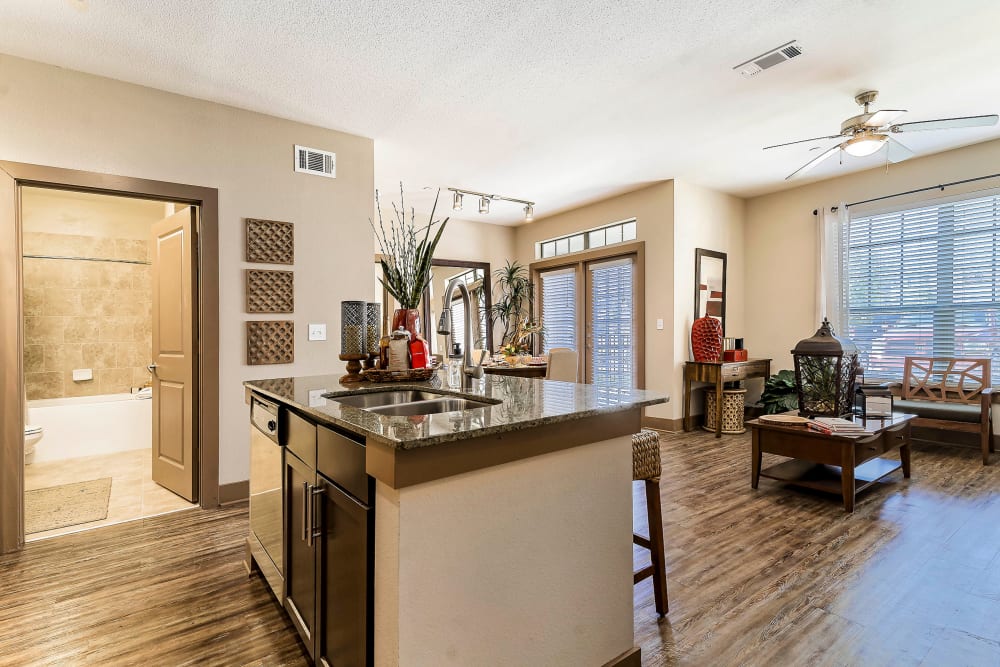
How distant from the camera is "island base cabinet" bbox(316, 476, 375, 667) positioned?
1206 mm

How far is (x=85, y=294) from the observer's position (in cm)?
511

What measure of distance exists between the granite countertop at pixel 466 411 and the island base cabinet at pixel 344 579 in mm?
224

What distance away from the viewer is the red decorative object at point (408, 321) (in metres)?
2.24

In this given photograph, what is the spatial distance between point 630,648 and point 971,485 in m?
3.46

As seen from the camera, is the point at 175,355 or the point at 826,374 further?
the point at 175,355

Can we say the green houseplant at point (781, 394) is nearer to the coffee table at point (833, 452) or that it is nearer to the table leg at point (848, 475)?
the coffee table at point (833, 452)

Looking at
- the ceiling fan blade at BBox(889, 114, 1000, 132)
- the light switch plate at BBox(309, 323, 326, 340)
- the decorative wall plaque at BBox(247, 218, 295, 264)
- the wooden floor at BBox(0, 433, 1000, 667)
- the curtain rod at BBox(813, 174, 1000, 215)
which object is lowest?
the wooden floor at BBox(0, 433, 1000, 667)

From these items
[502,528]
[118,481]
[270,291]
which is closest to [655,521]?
[502,528]

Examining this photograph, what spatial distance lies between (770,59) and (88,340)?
657 cm

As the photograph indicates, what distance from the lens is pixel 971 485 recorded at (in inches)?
135

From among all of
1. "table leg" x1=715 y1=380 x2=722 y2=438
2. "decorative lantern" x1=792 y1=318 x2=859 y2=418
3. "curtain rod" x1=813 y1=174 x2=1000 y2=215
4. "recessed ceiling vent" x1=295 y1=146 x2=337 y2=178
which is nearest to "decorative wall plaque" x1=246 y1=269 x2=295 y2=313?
"recessed ceiling vent" x1=295 y1=146 x2=337 y2=178

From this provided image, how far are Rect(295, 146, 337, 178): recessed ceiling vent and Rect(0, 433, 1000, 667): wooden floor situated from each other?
8.04 ft

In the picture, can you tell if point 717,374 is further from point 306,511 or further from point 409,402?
point 306,511

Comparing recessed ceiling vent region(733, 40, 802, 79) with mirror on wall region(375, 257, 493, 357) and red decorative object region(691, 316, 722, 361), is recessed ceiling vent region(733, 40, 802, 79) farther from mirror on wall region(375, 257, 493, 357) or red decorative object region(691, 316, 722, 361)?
mirror on wall region(375, 257, 493, 357)
